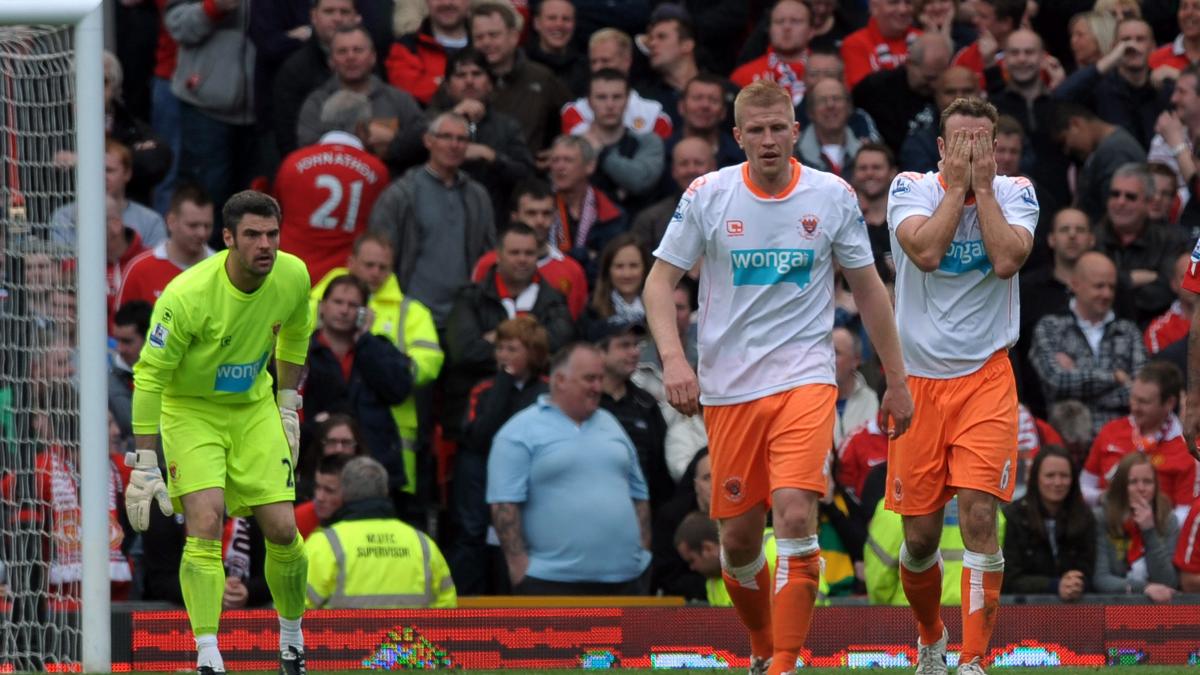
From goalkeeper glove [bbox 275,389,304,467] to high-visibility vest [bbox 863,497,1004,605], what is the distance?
12.1 ft

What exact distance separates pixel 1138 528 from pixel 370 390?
5055 mm

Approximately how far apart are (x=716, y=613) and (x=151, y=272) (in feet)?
16.5

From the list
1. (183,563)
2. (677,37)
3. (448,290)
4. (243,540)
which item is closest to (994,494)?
(183,563)

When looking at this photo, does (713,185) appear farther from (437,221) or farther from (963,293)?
(437,221)

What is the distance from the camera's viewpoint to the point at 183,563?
9336 mm

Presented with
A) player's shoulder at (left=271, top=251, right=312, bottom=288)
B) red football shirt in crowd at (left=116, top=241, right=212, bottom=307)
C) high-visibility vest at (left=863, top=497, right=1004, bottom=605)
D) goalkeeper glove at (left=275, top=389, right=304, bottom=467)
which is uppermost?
red football shirt in crowd at (left=116, top=241, right=212, bottom=307)

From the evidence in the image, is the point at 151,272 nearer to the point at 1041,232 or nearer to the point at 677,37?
the point at 677,37

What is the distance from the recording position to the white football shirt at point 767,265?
342 inches

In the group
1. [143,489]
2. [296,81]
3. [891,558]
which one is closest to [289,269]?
[143,489]

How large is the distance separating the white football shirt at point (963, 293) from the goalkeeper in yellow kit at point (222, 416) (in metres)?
2.97

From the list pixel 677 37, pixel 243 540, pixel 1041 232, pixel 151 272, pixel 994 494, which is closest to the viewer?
pixel 994 494

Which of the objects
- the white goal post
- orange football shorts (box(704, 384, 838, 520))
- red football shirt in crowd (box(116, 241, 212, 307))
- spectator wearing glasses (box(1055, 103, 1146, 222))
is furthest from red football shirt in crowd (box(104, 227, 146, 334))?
spectator wearing glasses (box(1055, 103, 1146, 222))

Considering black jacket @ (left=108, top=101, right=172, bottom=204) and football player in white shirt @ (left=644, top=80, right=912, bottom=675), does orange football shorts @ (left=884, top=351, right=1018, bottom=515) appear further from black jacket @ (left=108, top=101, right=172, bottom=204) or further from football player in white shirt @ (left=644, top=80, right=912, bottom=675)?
black jacket @ (left=108, top=101, right=172, bottom=204)

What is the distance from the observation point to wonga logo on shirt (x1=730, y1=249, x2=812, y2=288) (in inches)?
342
